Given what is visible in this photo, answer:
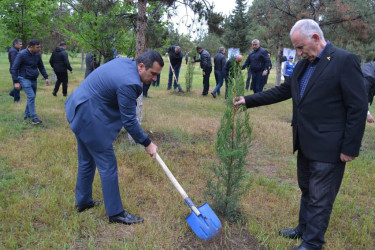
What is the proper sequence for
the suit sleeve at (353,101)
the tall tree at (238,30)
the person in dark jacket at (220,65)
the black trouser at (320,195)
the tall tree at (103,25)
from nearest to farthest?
the suit sleeve at (353,101) < the black trouser at (320,195) < the tall tree at (103,25) < the person in dark jacket at (220,65) < the tall tree at (238,30)

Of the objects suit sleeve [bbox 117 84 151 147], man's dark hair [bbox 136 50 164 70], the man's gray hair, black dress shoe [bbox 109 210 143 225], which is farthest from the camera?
black dress shoe [bbox 109 210 143 225]

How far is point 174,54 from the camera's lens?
12.3 m

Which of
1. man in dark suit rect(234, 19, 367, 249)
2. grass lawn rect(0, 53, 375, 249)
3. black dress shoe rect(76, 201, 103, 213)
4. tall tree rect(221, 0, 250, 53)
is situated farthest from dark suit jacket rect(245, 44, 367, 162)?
tall tree rect(221, 0, 250, 53)

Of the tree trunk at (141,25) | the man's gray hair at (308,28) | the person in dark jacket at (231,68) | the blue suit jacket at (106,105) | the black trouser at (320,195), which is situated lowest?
the black trouser at (320,195)

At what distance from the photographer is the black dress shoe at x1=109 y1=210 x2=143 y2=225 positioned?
3.29 meters

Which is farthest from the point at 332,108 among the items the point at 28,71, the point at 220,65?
the point at 220,65

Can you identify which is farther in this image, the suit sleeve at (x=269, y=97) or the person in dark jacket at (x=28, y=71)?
the person in dark jacket at (x=28, y=71)

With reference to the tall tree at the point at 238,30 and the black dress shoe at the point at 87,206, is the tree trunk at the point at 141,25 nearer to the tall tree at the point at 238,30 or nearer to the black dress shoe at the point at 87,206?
the black dress shoe at the point at 87,206

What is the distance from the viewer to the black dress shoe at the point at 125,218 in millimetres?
3285

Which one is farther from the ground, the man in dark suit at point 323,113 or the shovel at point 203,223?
the man in dark suit at point 323,113

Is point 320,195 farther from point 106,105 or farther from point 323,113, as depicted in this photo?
point 106,105

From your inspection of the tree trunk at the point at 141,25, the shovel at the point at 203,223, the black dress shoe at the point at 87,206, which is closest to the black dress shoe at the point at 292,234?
the shovel at the point at 203,223

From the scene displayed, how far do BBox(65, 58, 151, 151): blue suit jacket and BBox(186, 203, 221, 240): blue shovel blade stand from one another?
89 centimetres

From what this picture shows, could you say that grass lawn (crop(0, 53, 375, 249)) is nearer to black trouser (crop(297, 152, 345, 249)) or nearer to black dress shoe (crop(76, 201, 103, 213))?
black dress shoe (crop(76, 201, 103, 213))
